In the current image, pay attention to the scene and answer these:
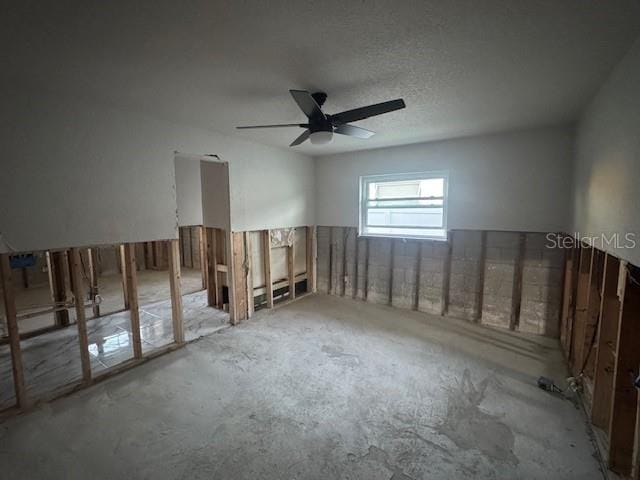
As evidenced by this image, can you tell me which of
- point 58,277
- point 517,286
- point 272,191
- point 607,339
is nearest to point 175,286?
point 58,277

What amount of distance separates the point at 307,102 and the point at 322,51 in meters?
0.37

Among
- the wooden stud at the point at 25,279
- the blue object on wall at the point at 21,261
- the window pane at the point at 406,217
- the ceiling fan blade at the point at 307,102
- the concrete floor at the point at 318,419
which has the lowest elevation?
the concrete floor at the point at 318,419

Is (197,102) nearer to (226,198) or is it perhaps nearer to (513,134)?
(226,198)

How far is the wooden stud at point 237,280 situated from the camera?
4227mm

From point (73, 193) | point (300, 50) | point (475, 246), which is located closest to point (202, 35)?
point (300, 50)

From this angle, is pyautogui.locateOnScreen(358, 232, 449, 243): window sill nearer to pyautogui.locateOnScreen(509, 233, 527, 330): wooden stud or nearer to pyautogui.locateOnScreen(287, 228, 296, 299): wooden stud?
pyautogui.locateOnScreen(509, 233, 527, 330): wooden stud

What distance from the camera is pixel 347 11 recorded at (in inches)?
59.4

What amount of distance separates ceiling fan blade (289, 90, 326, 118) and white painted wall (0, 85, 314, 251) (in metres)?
1.96

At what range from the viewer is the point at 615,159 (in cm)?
195

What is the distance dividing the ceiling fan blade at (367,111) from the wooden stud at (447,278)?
273 centimetres

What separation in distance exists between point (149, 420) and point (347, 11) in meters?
3.19

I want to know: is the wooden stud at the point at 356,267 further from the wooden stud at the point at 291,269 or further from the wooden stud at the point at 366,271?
the wooden stud at the point at 291,269

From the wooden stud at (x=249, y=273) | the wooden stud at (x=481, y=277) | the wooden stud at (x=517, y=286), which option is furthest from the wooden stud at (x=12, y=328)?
the wooden stud at (x=517, y=286)

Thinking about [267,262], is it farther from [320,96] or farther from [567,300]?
[567,300]
